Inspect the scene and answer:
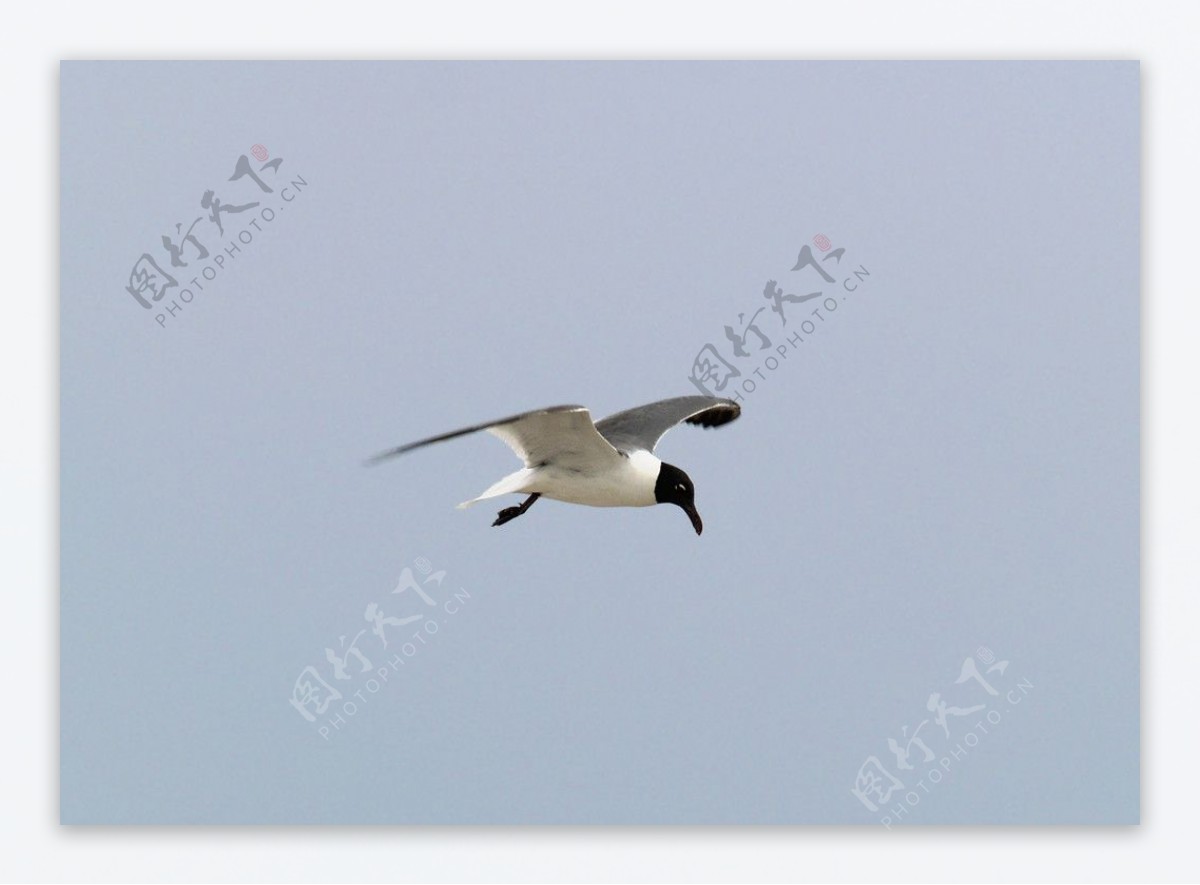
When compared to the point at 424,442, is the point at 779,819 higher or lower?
lower

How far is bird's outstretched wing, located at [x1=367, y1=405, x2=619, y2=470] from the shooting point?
4.05m

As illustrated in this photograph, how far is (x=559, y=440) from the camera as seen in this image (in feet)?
13.7

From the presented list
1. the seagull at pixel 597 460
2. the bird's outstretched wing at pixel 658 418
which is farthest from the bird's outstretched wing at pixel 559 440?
the bird's outstretched wing at pixel 658 418

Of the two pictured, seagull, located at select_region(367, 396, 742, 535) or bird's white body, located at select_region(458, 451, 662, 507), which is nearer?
seagull, located at select_region(367, 396, 742, 535)

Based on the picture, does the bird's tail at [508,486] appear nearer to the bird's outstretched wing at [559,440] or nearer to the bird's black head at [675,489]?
the bird's outstretched wing at [559,440]

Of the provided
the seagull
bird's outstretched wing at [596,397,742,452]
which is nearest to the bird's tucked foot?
the seagull

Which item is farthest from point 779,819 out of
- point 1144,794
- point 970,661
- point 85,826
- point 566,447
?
point 85,826

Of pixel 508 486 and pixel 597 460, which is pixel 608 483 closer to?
pixel 597 460

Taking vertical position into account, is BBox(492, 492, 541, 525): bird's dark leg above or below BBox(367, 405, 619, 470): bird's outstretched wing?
below

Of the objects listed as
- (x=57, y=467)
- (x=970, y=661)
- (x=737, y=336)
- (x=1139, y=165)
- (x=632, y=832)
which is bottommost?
(x=632, y=832)

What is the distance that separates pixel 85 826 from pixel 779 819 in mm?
2064

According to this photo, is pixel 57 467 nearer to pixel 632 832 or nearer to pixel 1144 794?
pixel 632 832

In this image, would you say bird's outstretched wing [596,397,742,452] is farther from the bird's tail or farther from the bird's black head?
the bird's tail

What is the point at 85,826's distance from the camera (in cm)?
480
